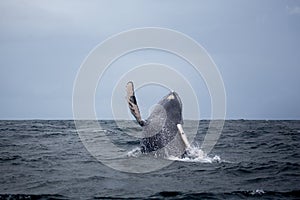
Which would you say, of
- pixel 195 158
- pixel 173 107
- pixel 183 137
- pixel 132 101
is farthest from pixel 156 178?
pixel 195 158

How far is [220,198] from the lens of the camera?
29.2 ft

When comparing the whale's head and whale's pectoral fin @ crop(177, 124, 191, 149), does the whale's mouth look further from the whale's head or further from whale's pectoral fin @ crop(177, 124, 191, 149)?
whale's pectoral fin @ crop(177, 124, 191, 149)

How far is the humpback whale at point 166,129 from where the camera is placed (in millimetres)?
13641

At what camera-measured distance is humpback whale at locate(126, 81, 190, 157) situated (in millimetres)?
13641

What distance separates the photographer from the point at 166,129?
1367 centimetres

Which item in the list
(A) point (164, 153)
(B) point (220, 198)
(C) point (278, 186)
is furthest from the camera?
(A) point (164, 153)

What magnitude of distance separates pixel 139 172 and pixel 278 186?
12.6 ft

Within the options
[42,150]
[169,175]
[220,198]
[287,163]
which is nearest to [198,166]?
[169,175]

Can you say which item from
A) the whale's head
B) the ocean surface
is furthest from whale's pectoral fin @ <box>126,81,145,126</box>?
the ocean surface

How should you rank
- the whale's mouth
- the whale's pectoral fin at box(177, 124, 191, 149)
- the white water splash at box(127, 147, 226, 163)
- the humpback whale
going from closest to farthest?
1. the whale's pectoral fin at box(177, 124, 191, 149)
2. the humpback whale
3. the white water splash at box(127, 147, 226, 163)
4. the whale's mouth

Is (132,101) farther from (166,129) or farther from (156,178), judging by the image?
(156,178)

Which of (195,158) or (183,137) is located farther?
(195,158)

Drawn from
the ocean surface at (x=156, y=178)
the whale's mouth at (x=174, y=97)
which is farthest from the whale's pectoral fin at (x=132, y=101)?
the ocean surface at (x=156, y=178)

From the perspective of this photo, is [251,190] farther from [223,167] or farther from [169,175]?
[223,167]
